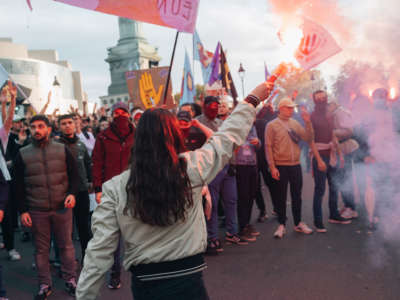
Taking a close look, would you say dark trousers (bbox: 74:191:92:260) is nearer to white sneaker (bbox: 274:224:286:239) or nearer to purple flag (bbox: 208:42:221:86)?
white sneaker (bbox: 274:224:286:239)

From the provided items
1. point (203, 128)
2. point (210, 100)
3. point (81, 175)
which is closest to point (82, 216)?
point (81, 175)

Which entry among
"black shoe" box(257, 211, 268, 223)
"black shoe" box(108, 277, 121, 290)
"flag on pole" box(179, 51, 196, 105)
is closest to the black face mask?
"black shoe" box(257, 211, 268, 223)

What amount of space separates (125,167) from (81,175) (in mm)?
1627

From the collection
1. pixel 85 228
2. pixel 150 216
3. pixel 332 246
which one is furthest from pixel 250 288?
pixel 150 216

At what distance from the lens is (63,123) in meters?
5.23

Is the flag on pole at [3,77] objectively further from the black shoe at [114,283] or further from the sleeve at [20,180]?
the black shoe at [114,283]

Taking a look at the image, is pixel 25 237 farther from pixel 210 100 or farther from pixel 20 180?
pixel 210 100

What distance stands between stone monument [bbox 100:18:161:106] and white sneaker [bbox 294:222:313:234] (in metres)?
77.3

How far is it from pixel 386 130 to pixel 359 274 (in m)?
2.30

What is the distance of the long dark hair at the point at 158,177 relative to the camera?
2.01 m

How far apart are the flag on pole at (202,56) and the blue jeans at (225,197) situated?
676 centimetres

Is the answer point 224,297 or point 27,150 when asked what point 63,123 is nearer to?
point 27,150

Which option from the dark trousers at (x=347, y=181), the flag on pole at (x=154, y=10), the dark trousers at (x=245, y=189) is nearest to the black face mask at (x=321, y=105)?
the dark trousers at (x=347, y=181)

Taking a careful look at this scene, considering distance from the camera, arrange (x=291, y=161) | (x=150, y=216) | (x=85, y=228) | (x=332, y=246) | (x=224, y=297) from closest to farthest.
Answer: (x=150, y=216), (x=224, y=297), (x=85, y=228), (x=332, y=246), (x=291, y=161)
